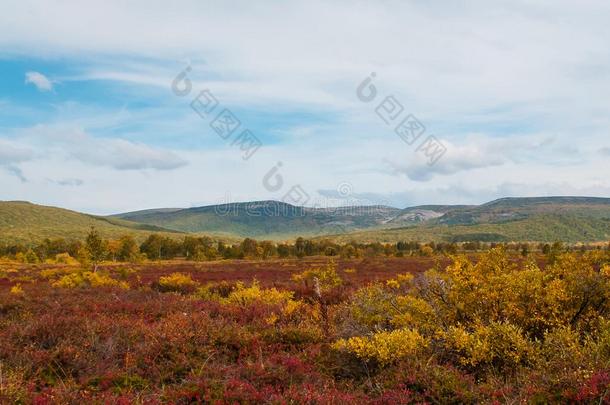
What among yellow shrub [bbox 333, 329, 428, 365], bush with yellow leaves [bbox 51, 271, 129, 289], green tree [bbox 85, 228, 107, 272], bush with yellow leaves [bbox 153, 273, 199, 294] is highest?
green tree [bbox 85, 228, 107, 272]

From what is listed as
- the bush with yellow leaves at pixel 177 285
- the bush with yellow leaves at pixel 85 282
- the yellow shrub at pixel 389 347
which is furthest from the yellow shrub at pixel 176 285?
the yellow shrub at pixel 389 347

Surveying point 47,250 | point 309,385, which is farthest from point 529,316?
point 47,250

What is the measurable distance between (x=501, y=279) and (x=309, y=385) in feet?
13.3

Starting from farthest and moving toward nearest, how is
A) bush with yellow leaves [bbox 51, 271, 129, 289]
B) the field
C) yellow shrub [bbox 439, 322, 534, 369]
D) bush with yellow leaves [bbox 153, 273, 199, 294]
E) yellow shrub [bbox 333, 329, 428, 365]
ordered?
1. bush with yellow leaves [bbox 153, 273, 199, 294]
2. bush with yellow leaves [bbox 51, 271, 129, 289]
3. yellow shrub [bbox 333, 329, 428, 365]
4. yellow shrub [bbox 439, 322, 534, 369]
5. the field

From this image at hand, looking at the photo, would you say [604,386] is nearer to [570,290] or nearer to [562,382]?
[562,382]

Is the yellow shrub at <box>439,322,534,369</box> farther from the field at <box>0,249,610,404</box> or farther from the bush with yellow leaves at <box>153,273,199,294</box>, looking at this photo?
the bush with yellow leaves at <box>153,273,199,294</box>

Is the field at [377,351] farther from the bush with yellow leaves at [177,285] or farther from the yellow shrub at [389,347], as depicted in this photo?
the bush with yellow leaves at [177,285]

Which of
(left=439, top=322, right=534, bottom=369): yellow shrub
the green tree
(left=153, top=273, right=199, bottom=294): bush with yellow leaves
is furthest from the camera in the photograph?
the green tree

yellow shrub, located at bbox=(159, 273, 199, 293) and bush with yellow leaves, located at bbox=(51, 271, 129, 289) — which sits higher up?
bush with yellow leaves, located at bbox=(51, 271, 129, 289)

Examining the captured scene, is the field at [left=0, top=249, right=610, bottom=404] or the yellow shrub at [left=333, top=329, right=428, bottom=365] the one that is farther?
the yellow shrub at [left=333, top=329, right=428, bottom=365]

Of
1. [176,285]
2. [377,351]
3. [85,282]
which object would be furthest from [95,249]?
[377,351]

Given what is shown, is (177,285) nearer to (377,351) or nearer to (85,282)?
(85,282)

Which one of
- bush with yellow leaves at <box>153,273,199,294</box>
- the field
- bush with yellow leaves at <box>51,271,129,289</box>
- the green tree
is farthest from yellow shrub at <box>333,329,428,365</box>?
the green tree

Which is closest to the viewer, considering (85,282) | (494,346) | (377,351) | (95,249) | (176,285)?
(494,346)
